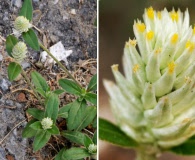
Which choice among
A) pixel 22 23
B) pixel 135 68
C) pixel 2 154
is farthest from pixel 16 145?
pixel 135 68

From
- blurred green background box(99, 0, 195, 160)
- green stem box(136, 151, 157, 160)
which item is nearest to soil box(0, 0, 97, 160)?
blurred green background box(99, 0, 195, 160)

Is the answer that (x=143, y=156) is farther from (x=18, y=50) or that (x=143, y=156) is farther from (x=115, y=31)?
(x=18, y=50)

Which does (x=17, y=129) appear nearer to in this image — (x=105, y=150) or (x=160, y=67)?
(x=105, y=150)

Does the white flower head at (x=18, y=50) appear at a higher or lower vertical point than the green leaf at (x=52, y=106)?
higher

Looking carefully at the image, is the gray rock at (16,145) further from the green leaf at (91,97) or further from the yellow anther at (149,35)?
the yellow anther at (149,35)

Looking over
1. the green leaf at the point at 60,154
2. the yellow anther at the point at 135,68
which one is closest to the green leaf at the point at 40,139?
the green leaf at the point at 60,154

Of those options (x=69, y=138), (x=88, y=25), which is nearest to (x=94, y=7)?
(x=88, y=25)
